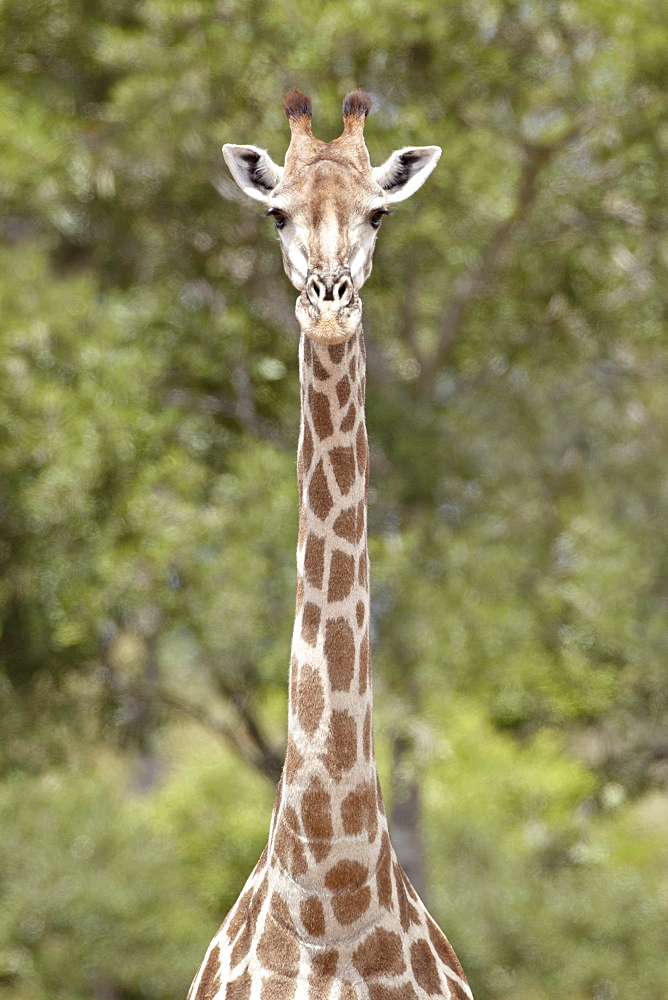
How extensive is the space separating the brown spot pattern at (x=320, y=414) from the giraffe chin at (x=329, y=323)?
387mm

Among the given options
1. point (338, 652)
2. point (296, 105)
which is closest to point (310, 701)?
point (338, 652)

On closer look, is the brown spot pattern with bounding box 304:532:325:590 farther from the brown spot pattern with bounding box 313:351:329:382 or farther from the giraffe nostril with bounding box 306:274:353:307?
the giraffe nostril with bounding box 306:274:353:307

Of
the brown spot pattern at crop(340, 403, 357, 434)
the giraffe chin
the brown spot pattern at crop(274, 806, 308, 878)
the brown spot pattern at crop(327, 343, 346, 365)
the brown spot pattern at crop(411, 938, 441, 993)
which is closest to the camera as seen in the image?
the giraffe chin

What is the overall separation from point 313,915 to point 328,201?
2243 mm

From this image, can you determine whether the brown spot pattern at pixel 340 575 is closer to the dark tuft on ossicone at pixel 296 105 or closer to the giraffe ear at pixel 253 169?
the giraffe ear at pixel 253 169

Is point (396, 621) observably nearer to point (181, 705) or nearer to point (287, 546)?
point (287, 546)

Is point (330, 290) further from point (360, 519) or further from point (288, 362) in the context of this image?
point (288, 362)

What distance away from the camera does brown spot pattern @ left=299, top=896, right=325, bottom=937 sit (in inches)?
161

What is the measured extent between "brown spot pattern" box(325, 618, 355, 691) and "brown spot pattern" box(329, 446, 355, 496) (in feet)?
1.40

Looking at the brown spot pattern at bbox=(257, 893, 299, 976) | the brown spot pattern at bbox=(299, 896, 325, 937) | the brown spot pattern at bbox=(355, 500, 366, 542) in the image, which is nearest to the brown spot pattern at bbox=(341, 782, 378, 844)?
the brown spot pattern at bbox=(299, 896, 325, 937)

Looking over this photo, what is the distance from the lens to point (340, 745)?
13.3 feet

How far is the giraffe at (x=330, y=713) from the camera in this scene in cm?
399

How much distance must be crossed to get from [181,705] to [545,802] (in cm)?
808

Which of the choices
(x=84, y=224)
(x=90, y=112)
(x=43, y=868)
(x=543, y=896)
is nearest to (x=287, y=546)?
(x=84, y=224)
